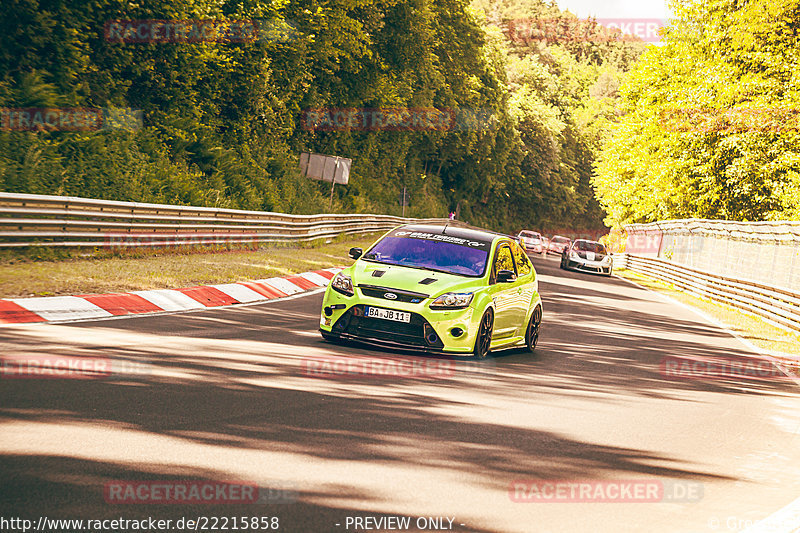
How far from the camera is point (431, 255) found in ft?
39.0

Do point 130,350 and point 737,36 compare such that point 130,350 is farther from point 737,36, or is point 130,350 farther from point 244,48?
point 737,36

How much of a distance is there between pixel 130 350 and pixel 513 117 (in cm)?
8282

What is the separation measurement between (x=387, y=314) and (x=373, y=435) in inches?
152

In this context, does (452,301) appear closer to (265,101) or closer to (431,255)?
(431,255)

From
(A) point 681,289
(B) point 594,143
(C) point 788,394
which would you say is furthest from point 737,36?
(B) point 594,143

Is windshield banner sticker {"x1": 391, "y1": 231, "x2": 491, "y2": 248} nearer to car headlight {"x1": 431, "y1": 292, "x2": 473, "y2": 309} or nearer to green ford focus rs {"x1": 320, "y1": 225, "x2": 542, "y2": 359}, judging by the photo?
green ford focus rs {"x1": 320, "y1": 225, "x2": 542, "y2": 359}

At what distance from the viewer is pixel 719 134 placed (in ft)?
150

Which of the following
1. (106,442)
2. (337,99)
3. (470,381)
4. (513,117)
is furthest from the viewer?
(513,117)

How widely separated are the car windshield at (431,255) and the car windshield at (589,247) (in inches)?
1214

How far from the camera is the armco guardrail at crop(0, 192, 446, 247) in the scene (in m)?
15.4

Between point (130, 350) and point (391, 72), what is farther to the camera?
point (391, 72)
